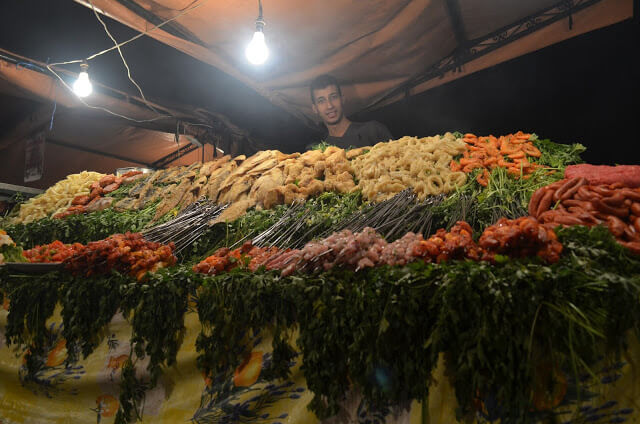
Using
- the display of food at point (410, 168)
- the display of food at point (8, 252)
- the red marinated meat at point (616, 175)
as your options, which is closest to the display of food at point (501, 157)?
the display of food at point (410, 168)

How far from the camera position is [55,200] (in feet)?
20.0

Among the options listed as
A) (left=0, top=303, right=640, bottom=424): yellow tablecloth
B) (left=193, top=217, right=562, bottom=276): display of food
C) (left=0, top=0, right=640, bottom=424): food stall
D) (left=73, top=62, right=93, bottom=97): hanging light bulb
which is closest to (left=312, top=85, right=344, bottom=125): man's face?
(left=0, top=0, right=640, bottom=424): food stall

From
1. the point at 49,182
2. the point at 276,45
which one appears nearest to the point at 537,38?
the point at 276,45

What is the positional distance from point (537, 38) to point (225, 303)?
6.18 m

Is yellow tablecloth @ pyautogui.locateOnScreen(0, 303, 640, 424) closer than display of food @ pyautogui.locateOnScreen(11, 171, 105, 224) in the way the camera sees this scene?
Yes

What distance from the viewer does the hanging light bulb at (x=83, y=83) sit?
19.7 feet

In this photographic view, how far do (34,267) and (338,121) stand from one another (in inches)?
→ 208

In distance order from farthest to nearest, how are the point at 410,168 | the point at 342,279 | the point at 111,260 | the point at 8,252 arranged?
the point at 410,168 < the point at 8,252 < the point at 111,260 < the point at 342,279

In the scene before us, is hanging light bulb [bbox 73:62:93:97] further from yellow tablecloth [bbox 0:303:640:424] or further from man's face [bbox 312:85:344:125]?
yellow tablecloth [bbox 0:303:640:424]

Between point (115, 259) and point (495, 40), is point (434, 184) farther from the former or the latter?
point (495, 40)

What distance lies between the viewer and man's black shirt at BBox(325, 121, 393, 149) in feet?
21.9

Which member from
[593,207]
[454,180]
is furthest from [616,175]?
[454,180]

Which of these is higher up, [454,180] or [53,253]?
[454,180]

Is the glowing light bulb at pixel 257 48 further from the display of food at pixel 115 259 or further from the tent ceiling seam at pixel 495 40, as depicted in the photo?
the tent ceiling seam at pixel 495 40
